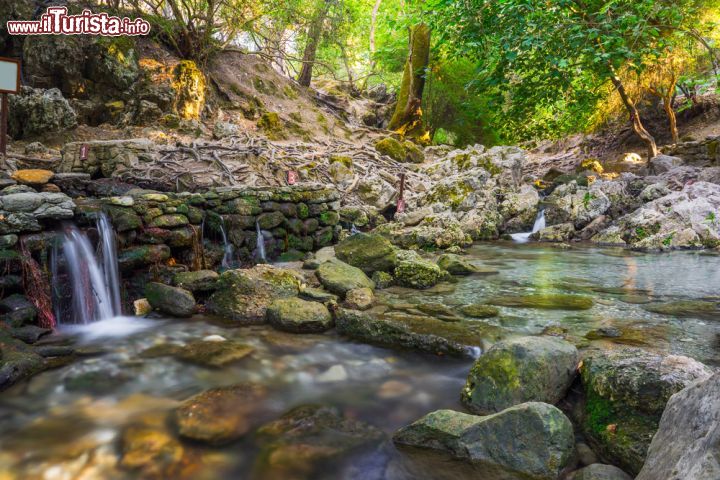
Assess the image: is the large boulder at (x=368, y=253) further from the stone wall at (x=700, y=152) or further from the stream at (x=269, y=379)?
the stone wall at (x=700, y=152)

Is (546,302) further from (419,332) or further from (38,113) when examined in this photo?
(38,113)

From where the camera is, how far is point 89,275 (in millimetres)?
5645

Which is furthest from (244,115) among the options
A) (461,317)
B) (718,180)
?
(718,180)

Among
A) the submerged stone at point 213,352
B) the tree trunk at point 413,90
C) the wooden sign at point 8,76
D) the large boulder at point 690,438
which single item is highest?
the tree trunk at point 413,90

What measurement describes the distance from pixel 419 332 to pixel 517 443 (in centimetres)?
216

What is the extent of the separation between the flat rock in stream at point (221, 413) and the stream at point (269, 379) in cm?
10

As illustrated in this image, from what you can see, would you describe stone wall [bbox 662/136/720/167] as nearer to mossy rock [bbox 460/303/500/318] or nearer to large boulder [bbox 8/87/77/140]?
mossy rock [bbox 460/303/500/318]

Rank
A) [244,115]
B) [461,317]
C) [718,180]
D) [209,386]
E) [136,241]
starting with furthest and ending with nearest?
[244,115], [718,180], [136,241], [461,317], [209,386]

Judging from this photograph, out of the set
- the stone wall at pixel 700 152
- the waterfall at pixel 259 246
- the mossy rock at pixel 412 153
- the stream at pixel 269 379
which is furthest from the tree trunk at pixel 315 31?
the stone wall at pixel 700 152

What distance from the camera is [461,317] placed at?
5535 millimetres

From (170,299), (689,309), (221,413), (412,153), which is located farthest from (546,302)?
(412,153)

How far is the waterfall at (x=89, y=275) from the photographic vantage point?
5488 mm

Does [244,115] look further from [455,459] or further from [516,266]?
[455,459]

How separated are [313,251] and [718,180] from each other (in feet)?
48.5
